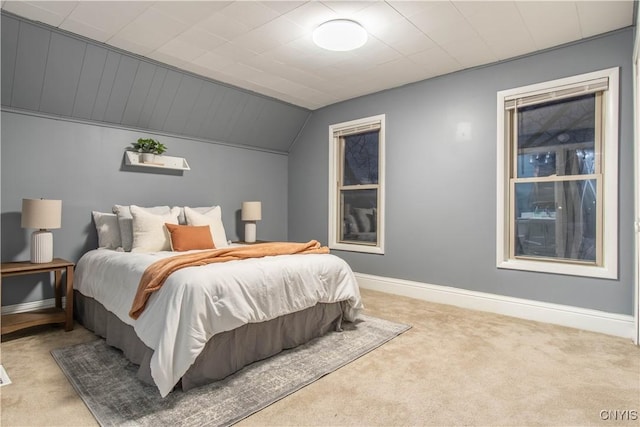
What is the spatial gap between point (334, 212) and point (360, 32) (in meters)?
2.59

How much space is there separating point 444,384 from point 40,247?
131 inches

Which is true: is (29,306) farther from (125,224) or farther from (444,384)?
(444,384)

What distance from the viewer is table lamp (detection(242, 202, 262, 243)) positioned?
4.74 meters

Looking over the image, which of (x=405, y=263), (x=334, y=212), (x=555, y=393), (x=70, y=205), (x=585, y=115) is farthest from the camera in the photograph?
(x=334, y=212)

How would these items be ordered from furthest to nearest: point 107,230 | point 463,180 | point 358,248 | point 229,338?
point 358,248
point 463,180
point 107,230
point 229,338

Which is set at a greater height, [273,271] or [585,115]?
[585,115]

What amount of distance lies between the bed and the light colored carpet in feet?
1.25

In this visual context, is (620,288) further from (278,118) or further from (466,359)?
(278,118)

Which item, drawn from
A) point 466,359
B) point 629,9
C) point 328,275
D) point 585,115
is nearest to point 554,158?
point 585,115

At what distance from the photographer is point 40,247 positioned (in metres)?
3.00

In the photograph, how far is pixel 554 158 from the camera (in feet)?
10.9

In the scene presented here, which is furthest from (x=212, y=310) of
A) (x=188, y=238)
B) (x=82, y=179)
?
(x=82, y=179)

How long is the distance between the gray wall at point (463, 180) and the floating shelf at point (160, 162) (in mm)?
2187

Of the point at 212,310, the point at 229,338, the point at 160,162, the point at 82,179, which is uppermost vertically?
the point at 160,162
